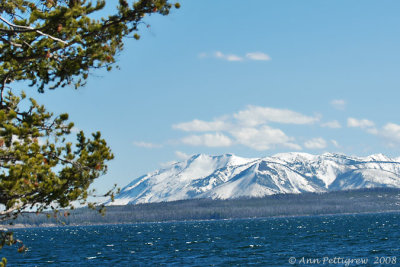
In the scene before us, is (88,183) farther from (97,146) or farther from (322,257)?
(322,257)

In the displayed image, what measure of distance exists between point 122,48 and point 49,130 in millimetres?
3577

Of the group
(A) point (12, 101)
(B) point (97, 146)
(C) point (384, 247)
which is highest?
(A) point (12, 101)

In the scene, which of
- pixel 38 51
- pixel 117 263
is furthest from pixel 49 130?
pixel 117 263

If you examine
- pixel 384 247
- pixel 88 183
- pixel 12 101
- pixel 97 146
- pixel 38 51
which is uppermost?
pixel 38 51

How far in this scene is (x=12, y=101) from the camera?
1756 cm

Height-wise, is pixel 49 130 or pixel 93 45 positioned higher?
pixel 93 45

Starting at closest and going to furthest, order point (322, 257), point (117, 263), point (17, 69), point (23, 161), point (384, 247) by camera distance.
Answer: point (23, 161) → point (17, 69) → point (322, 257) → point (117, 263) → point (384, 247)

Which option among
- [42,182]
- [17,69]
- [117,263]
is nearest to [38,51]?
[17,69]

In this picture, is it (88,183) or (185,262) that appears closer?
(88,183)

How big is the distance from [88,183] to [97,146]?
125 centimetres

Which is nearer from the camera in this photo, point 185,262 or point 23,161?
point 23,161

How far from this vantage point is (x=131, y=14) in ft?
56.2

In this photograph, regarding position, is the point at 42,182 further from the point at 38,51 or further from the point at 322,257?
the point at 322,257

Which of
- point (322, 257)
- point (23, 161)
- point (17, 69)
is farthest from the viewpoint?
point (322, 257)
